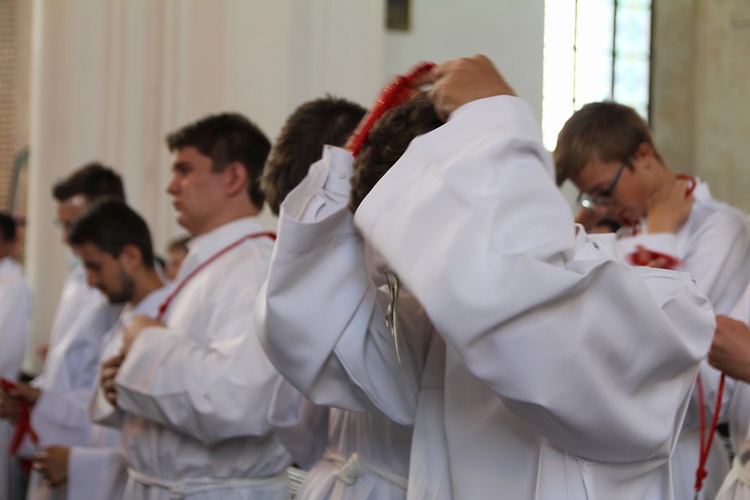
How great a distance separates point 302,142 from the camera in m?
2.68

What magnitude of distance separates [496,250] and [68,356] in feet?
13.1

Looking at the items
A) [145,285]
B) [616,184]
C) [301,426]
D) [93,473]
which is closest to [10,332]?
[145,285]

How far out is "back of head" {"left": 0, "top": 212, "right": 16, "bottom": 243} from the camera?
7098mm

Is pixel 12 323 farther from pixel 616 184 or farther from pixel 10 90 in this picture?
pixel 10 90

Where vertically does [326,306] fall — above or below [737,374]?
above

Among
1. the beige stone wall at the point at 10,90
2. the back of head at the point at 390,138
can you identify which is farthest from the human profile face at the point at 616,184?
the beige stone wall at the point at 10,90

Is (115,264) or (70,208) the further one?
(70,208)

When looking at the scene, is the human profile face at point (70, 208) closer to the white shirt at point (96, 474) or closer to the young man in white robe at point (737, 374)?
the white shirt at point (96, 474)

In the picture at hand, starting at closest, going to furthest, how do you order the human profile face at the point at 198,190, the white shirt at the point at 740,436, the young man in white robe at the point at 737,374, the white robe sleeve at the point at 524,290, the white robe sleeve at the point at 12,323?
the white robe sleeve at the point at 524,290 < the young man in white robe at the point at 737,374 < the white shirt at the point at 740,436 < the human profile face at the point at 198,190 < the white robe sleeve at the point at 12,323

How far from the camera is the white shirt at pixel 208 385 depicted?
3131 millimetres

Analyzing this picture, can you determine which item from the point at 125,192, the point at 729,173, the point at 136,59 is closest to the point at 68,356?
the point at 125,192

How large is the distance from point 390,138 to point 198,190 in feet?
6.96

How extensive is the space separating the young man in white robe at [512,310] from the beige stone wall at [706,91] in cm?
811

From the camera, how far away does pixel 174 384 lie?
124 inches
